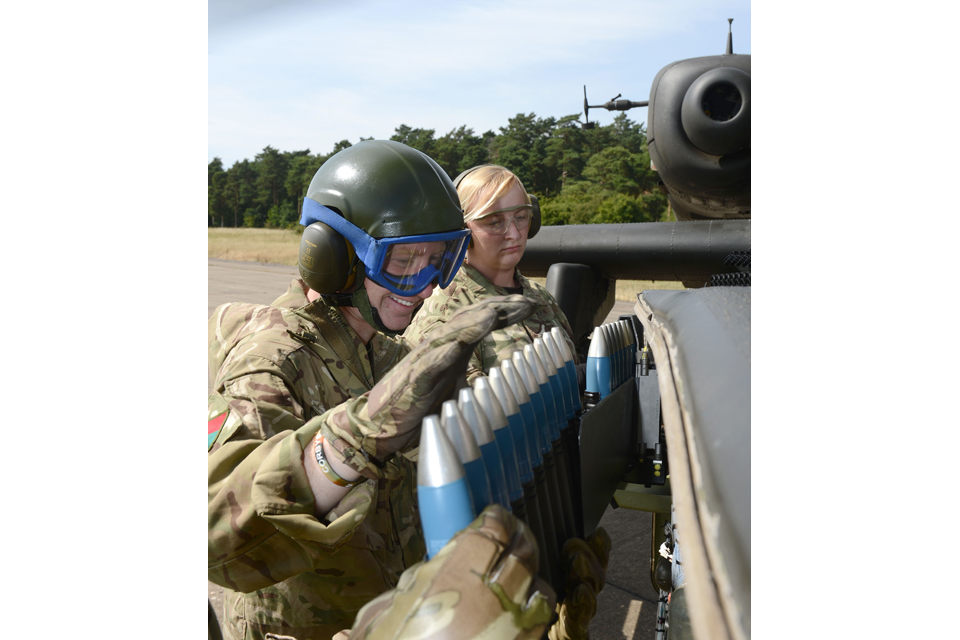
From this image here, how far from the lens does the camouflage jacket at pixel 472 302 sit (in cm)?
274

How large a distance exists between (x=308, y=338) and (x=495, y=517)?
43.3 inches

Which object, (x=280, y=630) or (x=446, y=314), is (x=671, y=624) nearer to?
(x=280, y=630)

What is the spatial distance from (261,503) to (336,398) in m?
0.57

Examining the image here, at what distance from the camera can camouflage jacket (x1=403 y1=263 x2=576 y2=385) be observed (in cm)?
274

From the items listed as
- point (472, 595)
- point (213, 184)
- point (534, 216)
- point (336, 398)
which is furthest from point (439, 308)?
point (472, 595)

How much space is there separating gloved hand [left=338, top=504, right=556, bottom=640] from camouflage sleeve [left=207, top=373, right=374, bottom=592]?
524mm

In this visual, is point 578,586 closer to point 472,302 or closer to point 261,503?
point 261,503

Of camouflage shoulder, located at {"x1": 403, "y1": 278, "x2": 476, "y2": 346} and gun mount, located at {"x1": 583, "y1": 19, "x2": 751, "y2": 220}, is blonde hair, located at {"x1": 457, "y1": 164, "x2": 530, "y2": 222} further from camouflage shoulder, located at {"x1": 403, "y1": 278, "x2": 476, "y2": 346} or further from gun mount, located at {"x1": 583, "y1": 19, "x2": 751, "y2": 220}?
gun mount, located at {"x1": 583, "y1": 19, "x2": 751, "y2": 220}

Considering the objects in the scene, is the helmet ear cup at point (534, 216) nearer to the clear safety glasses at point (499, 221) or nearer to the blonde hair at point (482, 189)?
the clear safety glasses at point (499, 221)

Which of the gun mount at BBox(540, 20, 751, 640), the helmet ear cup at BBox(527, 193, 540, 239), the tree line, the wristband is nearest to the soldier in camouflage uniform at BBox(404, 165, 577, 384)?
the helmet ear cup at BBox(527, 193, 540, 239)

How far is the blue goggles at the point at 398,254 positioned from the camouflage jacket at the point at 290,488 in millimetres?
232

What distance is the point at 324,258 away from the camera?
1789 mm

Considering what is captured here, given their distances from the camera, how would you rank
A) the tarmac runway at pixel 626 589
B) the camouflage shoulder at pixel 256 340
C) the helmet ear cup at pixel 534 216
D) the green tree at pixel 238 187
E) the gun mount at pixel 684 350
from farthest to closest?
the green tree at pixel 238 187, the helmet ear cup at pixel 534 216, the tarmac runway at pixel 626 589, the camouflage shoulder at pixel 256 340, the gun mount at pixel 684 350

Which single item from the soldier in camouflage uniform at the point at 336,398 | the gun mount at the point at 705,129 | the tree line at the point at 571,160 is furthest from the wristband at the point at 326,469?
the tree line at the point at 571,160
